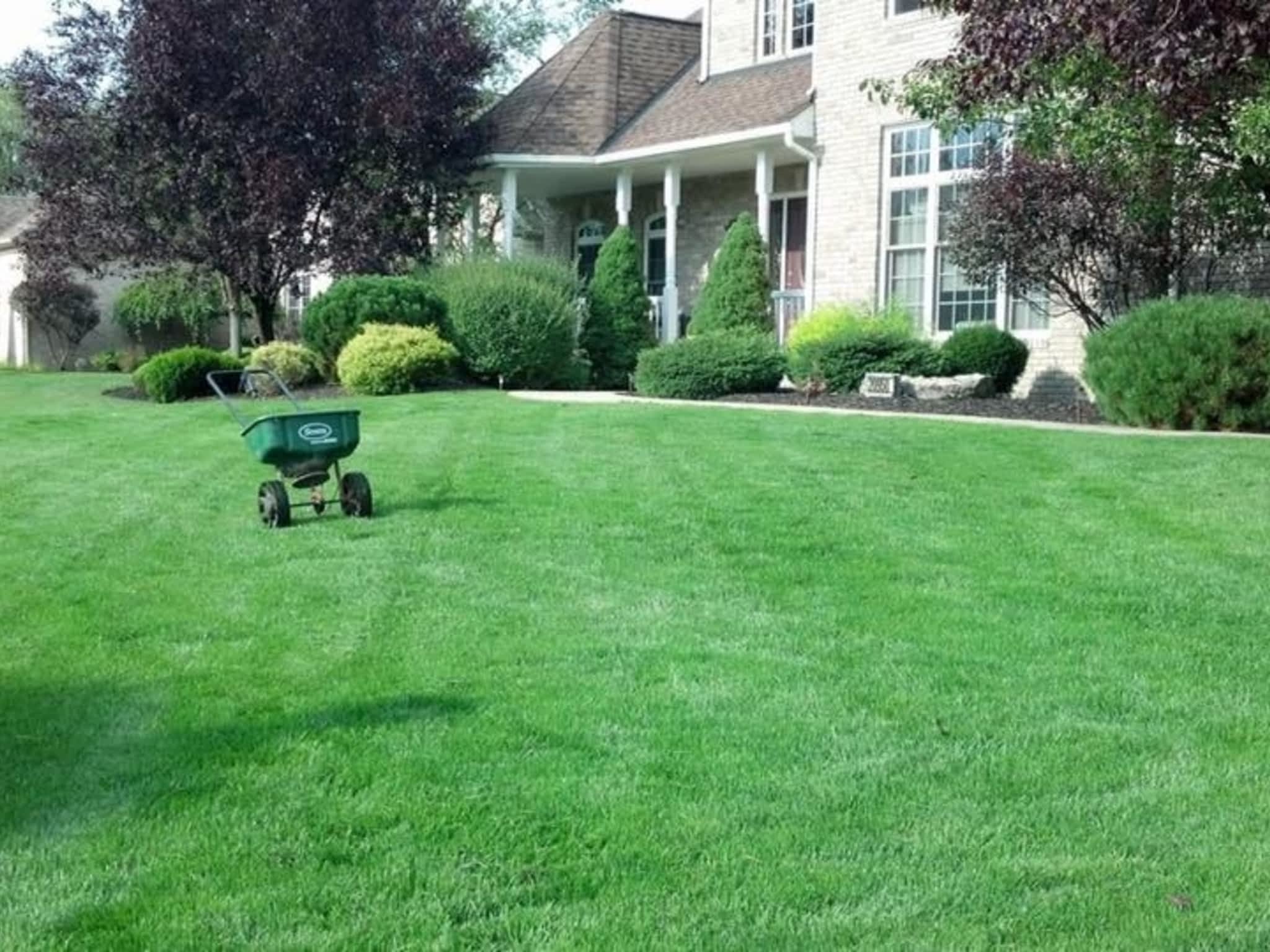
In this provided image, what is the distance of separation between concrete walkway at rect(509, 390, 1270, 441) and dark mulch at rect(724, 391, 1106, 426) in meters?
0.20

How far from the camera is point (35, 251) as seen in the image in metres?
20.8

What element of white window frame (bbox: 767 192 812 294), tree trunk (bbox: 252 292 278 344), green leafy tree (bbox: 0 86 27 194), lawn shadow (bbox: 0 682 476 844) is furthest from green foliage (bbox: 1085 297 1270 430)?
green leafy tree (bbox: 0 86 27 194)

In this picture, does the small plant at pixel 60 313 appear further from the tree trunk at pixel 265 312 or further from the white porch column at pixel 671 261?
the white porch column at pixel 671 261

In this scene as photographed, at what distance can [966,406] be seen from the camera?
14.3 meters

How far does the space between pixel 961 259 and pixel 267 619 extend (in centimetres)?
1128

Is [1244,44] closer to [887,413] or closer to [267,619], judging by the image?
[267,619]

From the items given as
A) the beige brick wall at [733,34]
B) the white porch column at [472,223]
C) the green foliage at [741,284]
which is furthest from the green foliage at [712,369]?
the beige brick wall at [733,34]

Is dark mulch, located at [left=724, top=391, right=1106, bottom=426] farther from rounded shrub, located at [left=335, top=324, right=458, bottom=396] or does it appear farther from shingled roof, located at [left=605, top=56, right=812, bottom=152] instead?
shingled roof, located at [left=605, top=56, right=812, bottom=152]

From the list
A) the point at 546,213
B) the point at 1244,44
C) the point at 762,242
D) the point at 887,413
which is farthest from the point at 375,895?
the point at 546,213

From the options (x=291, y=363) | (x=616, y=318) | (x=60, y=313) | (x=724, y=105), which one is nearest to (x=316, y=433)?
(x=291, y=363)

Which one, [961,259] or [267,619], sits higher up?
[961,259]

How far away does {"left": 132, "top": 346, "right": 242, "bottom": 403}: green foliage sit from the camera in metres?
17.4

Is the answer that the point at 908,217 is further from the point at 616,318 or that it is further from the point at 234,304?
the point at 234,304

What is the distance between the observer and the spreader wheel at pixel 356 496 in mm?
7820
